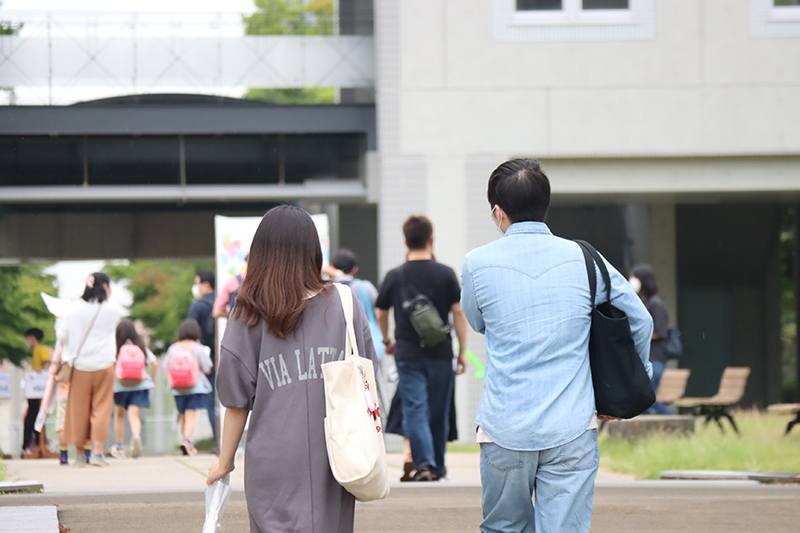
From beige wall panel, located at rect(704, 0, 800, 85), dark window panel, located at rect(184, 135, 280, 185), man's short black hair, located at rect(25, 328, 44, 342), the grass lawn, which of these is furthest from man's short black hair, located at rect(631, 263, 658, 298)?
man's short black hair, located at rect(25, 328, 44, 342)

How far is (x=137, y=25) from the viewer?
1357cm

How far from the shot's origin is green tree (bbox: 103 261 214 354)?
4372cm

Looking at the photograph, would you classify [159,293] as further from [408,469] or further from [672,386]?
[408,469]

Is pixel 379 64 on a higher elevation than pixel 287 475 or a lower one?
higher

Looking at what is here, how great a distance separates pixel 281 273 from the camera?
3.47 meters

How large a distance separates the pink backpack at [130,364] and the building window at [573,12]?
6.29 m

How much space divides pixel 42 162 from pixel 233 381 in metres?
11.5

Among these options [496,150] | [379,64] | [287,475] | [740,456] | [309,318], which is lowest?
[740,456]

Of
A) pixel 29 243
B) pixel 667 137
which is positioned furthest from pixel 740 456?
pixel 29 243

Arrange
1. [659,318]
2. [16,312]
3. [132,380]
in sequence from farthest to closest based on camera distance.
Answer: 1. [16,312]
2. [132,380]
3. [659,318]

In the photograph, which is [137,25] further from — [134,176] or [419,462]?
[419,462]

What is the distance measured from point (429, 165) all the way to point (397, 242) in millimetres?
1057

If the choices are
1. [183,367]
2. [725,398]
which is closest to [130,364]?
[183,367]

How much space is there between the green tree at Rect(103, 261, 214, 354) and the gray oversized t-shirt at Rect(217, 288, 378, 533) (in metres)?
40.3
